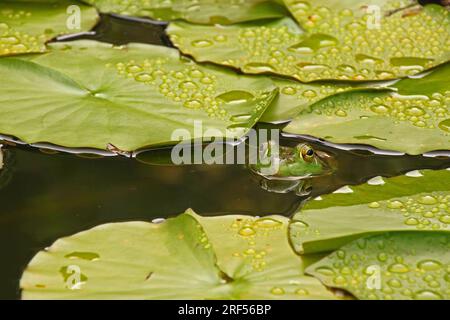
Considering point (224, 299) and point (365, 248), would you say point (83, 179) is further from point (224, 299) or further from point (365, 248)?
point (365, 248)

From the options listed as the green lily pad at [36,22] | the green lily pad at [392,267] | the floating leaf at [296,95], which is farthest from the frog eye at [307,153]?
the green lily pad at [36,22]

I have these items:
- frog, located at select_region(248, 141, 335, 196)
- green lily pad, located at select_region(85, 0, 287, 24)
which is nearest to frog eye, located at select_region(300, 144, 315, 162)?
frog, located at select_region(248, 141, 335, 196)

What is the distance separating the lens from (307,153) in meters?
2.27

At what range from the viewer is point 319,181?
2281 mm

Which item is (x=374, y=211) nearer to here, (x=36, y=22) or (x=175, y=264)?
(x=175, y=264)

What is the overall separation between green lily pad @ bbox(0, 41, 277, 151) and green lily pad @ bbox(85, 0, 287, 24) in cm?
38

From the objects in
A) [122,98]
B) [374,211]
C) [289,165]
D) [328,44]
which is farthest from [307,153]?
[328,44]

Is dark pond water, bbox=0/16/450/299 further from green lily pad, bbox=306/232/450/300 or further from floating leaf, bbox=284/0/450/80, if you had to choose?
floating leaf, bbox=284/0/450/80

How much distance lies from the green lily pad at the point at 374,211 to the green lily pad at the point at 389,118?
178mm

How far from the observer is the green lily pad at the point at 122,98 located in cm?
236

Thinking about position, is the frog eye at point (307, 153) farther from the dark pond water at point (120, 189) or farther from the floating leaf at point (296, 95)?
the floating leaf at point (296, 95)

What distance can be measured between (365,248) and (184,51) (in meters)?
1.18

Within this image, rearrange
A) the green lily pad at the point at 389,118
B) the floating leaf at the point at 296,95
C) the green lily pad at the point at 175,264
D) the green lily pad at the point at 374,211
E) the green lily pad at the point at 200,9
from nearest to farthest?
1. the green lily pad at the point at 175,264
2. the green lily pad at the point at 374,211
3. the green lily pad at the point at 389,118
4. the floating leaf at the point at 296,95
5. the green lily pad at the point at 200,9
